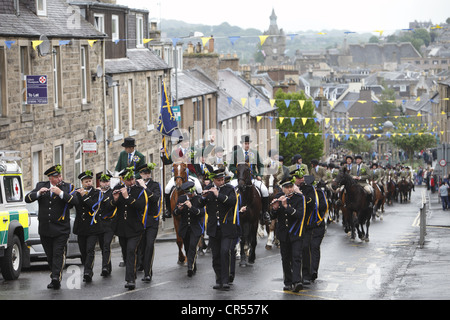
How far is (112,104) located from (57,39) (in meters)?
5.75

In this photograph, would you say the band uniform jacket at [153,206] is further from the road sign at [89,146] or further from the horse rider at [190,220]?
the road sign at [89,146]

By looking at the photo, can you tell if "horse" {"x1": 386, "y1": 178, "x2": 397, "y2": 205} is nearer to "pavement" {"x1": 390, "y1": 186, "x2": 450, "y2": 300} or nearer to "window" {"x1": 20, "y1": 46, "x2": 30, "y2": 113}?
"pavement" {"x1": 390, "y1": 186, "x2": 450, "y2": 300}

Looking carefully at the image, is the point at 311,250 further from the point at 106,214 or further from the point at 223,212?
the point at 106,214

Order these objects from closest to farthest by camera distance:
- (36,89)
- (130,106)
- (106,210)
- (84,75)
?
(106,210) < (36,89) < (84,75) < (130,106)

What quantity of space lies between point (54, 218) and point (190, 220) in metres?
3.08

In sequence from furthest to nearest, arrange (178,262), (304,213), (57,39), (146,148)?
(146,148) < (57,39) < (178,262) < (304,213)

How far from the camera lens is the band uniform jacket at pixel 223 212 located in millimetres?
15195

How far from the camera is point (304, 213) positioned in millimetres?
14859

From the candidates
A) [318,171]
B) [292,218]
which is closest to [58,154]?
[318,171]

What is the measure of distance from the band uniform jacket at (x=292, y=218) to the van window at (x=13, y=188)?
5116mm

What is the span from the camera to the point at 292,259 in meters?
14.8
